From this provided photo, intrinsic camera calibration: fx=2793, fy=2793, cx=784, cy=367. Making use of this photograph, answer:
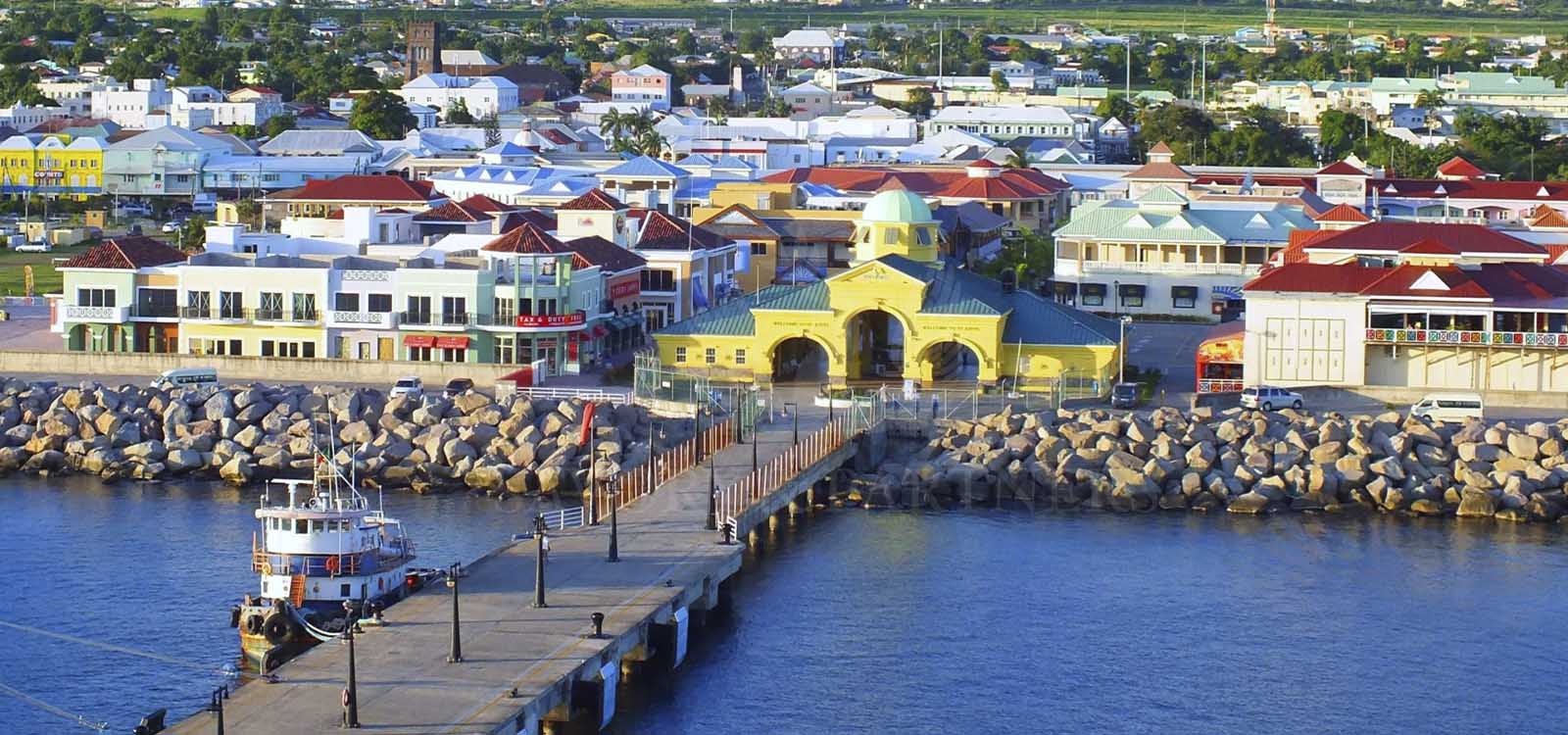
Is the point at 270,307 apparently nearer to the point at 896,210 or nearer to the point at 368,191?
the point at 896,210

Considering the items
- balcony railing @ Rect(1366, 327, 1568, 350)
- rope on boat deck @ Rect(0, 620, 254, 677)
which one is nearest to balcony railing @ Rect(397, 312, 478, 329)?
balcony railing @ Rect(1366, 327, 1568, 350)

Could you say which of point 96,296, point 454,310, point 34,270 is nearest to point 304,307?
point 454,310

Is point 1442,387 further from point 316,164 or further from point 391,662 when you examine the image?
point 316,164

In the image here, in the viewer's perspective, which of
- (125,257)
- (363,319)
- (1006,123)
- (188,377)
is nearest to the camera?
(188,377)

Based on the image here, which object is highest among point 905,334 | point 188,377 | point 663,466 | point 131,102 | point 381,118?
point 131,102

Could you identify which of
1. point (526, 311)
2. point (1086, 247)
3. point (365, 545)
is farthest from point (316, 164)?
point (365, 545)

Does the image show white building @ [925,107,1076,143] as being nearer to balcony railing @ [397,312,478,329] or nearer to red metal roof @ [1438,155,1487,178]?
red metal roof @ [1438,155,1487,178]

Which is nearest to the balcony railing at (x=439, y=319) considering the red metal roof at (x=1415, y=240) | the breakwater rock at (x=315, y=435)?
the breakwater rock at (x=315, y=435)
